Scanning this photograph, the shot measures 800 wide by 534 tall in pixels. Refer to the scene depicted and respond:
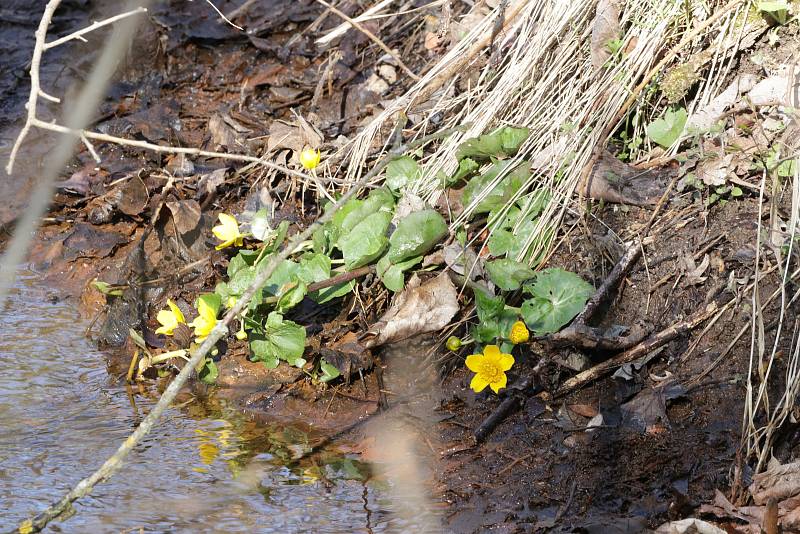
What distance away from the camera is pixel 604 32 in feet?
10.8

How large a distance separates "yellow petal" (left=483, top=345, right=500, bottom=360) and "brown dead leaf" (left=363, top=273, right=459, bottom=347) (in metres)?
0.27

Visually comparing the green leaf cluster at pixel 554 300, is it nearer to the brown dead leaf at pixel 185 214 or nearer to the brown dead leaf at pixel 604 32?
the brown dead leaf at pixel 604 32

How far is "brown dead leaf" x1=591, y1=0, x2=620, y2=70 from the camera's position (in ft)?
10.8

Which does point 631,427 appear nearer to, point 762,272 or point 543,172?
point 762,272

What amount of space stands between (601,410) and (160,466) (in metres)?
1.37

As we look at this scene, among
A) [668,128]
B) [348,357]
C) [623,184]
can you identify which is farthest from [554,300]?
[668,128]

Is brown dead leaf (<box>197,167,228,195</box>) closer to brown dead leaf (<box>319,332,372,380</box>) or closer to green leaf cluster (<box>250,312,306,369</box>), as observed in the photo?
green leaf cluster (<box>250,312,306,369</box>)

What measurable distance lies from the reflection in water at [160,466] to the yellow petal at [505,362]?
1.81 feet

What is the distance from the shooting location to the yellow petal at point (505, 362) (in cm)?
268

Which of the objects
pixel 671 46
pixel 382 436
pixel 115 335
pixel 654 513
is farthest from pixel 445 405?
pixel 671 46

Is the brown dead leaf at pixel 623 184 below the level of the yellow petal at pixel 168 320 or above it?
above

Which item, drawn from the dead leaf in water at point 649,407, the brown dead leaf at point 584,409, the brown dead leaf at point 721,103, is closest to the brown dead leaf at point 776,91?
the brown dead leaf at point 721,103

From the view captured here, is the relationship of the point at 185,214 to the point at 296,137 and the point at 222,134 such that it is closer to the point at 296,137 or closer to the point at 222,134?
the point at 296,137

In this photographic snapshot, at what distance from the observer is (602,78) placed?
3.29 metres
